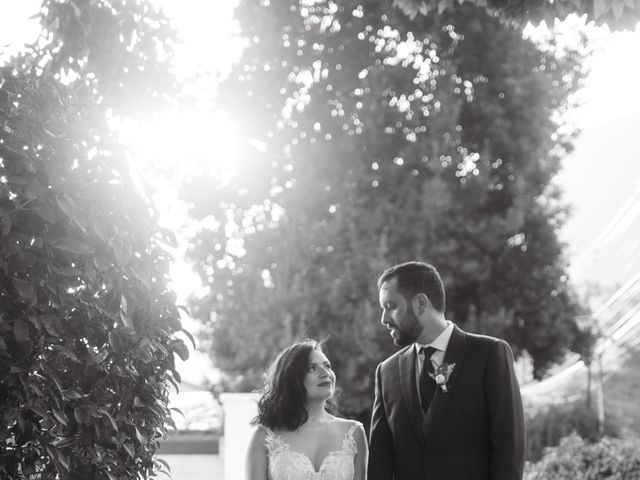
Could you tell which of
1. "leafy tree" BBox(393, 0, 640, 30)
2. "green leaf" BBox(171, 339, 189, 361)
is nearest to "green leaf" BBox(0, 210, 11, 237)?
"green leaf" BBox(171, 339, 189, 361)

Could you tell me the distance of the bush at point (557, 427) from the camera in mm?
13242

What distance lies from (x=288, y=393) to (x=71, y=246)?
2.16m

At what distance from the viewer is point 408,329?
3.79 m

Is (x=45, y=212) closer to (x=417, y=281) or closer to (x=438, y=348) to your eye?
(x=417, y=281)

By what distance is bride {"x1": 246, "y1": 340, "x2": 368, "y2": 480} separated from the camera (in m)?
4.73

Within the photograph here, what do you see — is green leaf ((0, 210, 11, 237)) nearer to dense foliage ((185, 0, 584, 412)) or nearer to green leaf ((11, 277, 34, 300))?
green leaf ((11, 277, 34, 300))

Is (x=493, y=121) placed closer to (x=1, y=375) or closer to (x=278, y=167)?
(x=278, y=167)

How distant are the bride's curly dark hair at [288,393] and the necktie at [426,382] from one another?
1049 millimetres

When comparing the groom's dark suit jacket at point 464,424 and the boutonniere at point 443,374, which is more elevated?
the boutonniere at point 443,374

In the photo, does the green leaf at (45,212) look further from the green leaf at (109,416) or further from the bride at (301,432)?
the bride at (301,432)

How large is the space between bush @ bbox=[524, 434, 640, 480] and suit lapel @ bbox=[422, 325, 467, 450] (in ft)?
14.3

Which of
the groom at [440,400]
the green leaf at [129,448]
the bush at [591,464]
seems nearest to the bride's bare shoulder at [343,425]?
the groom at [440,400]

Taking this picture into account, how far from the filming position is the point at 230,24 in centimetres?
1323

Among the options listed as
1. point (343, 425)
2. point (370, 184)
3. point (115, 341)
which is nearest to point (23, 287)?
point (115, 341)
